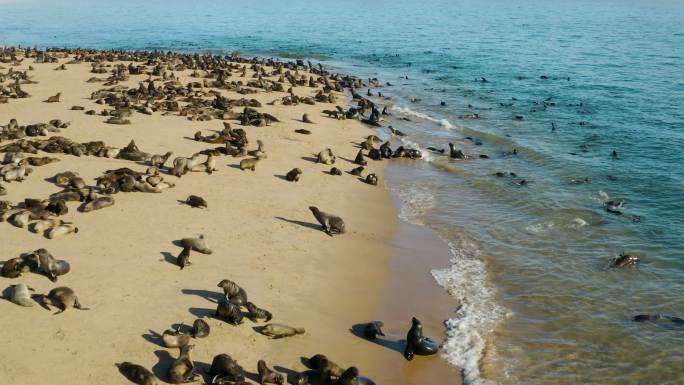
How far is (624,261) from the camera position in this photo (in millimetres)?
13180

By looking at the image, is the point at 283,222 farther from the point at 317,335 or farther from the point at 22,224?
the point at 22,224

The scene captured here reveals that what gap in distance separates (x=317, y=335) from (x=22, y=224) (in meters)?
7.02

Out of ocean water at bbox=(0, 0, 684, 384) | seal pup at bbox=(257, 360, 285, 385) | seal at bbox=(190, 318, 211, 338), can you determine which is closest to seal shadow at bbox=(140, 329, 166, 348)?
seal at bbox=(190, 318, 211, 338)

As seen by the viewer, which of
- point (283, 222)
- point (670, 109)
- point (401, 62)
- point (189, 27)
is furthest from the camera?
point (189, 27)

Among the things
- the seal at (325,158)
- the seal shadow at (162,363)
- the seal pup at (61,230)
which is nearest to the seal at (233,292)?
the seal shadow at (162,363)

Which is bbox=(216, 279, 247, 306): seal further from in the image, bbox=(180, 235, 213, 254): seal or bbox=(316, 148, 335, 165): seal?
bbox=(316, 148, 335, 165): seal

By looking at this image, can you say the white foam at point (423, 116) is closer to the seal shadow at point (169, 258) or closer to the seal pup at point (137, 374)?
the seal shadow at point (169, 258)

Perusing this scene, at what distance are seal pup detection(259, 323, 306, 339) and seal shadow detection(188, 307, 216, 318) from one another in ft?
3.14

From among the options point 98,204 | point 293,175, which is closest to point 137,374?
point 98,204

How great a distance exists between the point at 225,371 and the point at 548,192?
44.3 ft

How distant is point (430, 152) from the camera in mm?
22531

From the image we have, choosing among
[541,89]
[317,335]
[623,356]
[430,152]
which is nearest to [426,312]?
[317,335]

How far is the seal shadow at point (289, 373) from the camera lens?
8406 millimetres

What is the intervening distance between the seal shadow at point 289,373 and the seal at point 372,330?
166 cm
